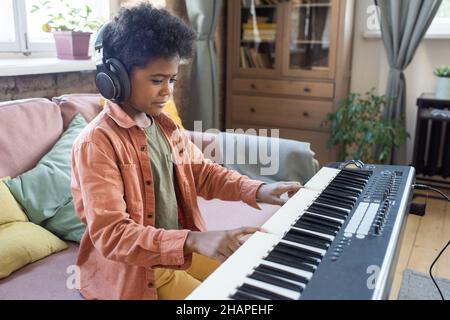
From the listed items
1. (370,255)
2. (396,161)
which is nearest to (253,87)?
(396,161)

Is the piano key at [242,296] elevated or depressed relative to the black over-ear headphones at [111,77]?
depressed

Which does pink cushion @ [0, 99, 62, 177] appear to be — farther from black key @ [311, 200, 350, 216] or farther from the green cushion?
black key @ [311, 200, 350, 216]

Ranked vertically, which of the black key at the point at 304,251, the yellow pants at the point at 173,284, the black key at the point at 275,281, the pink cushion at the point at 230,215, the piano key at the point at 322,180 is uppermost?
the piano key at the point at 322,180

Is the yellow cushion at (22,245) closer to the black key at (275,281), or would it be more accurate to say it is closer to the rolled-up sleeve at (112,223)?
the rolled-up sleeve at (112,223)

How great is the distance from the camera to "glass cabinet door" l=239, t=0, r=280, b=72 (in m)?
3.38

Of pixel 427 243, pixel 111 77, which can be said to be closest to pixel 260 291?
pixel 111 77

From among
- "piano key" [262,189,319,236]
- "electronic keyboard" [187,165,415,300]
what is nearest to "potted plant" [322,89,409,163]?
"electronic keyboard" [187,165,415,300]

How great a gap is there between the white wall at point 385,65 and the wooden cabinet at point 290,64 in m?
0.10

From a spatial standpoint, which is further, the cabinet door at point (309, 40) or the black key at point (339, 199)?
the cabinet door at point (309, 40)

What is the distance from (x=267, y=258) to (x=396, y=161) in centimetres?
278

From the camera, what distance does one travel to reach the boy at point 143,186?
0.86 metres

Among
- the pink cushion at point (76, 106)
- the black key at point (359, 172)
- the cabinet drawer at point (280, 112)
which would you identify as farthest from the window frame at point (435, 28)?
the black key at point (359, 172)

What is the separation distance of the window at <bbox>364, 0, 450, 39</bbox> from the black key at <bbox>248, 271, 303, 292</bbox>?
2.97 meters

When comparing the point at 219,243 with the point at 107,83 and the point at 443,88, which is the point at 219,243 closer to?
the point at 107,83
